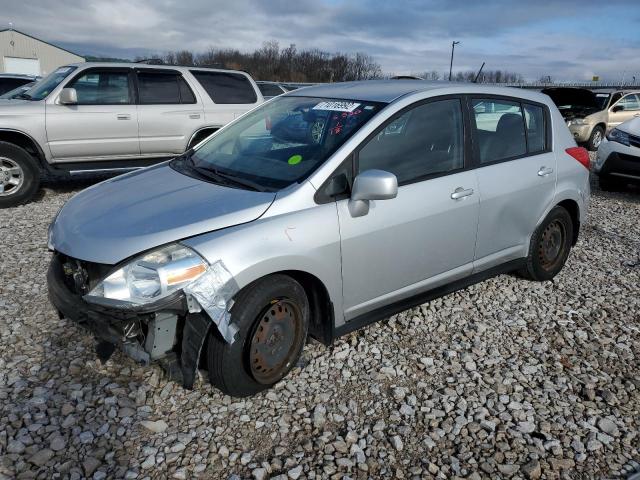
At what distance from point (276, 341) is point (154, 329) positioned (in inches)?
28.3

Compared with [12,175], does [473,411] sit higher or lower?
lower

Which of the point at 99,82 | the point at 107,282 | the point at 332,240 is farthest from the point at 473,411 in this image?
the point at 99,82

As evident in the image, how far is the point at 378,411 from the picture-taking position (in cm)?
294

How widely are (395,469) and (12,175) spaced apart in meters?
6.67

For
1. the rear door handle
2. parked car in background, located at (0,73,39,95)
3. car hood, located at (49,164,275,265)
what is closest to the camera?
car hood, located at (49,164,275,265)

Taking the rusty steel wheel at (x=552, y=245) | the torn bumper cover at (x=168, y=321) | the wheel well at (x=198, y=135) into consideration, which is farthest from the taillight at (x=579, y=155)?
the wheel well at (x=198, y=135)

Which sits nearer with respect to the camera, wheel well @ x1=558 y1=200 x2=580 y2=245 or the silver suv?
wheel well @ x1=558 y1=200 x2=580 y2=245

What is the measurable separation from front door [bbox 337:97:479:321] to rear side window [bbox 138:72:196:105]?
18.0 ft

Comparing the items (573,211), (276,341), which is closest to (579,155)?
(573,211)

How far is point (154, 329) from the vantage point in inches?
102

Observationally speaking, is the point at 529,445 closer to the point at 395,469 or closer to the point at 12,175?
the point at 395,469

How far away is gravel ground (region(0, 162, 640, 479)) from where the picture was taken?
255cm

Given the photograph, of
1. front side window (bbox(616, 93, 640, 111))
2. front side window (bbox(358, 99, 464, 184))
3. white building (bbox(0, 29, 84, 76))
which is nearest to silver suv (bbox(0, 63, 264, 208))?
front side window (bbox(358, 99, 464, 184))

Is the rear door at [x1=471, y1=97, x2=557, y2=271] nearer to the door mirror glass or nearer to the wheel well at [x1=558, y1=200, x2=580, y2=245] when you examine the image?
the wheel well at [x1=558, y1=200, x2=580, y2=245]
